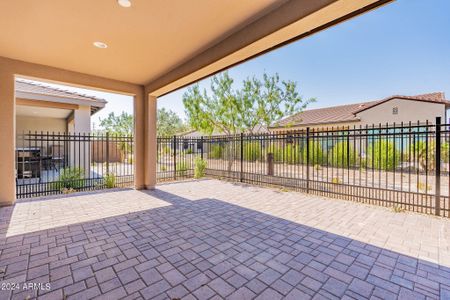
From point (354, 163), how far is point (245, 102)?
229 inches

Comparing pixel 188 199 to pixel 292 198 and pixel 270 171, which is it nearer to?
pixel 292 198

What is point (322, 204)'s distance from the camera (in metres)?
4.89

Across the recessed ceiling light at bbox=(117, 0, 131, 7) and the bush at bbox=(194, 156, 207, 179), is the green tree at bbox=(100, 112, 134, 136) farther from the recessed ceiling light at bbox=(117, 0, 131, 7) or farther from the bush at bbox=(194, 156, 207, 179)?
the recessed ceiling light at bbox=(117, 0, 131, 7)

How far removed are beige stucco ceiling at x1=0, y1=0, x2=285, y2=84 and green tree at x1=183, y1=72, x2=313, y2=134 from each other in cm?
563

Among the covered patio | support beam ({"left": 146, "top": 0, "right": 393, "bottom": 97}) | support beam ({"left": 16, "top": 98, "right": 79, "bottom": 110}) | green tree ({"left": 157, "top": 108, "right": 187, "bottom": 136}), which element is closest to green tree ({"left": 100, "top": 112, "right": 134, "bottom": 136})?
green tree ({"left": 157, "top": 108, "right": 187, "bottom": 136})

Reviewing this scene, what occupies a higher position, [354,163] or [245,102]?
[245,102]

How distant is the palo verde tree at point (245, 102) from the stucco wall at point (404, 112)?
7665mm

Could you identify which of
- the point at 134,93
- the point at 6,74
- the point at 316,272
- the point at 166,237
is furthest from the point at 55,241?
the point at 134,93

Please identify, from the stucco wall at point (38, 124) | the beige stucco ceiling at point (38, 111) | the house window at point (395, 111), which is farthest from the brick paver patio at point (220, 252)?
the house window at point (395, 111)

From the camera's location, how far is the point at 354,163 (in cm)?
541

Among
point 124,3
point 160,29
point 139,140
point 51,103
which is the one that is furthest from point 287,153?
point 51,103

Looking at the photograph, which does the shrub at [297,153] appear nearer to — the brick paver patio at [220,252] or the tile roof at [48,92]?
the brick paver patio at [220,252]

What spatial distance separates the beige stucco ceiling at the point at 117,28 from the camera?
8.87ft

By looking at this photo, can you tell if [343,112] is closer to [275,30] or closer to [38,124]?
[275,30]
